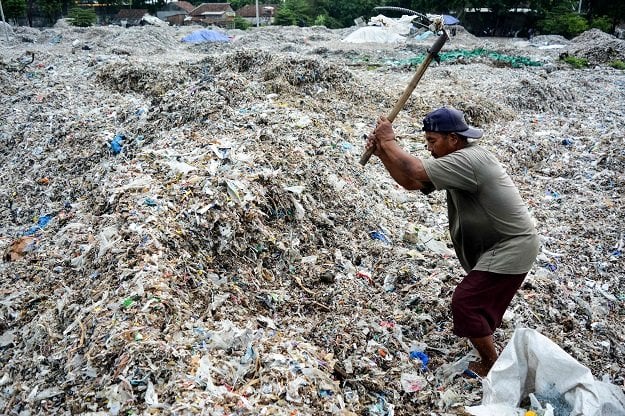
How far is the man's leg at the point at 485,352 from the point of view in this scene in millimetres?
2688

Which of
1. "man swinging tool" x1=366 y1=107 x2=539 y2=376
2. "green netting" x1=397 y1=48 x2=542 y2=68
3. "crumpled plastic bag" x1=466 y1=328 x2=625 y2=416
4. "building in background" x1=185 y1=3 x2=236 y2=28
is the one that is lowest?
"building in background" x1=185 y1=3 x2=236 y2=28

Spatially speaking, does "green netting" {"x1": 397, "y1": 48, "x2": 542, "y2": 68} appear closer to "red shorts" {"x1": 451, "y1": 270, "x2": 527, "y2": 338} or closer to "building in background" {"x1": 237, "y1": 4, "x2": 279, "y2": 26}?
"red shorts" {"x1": 451, "y1": 270, "x2": 527, "y2": 338}

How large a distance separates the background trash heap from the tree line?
29.0 m

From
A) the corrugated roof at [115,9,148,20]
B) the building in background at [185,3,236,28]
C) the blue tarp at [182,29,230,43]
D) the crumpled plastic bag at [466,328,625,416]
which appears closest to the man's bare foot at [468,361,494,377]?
the crumpled plastic bag at [466,328,625,416]

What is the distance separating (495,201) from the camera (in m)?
2.58

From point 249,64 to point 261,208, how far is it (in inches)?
260

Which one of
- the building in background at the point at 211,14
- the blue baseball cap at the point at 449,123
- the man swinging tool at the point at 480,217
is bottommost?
the building in background at the point at 211,14

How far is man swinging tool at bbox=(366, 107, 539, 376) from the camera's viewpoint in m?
2.53

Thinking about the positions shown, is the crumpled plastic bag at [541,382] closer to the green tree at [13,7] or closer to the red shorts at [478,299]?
→ the red shorts at [478,299]

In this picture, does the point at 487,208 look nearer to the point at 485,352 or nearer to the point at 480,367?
the point at 485,352

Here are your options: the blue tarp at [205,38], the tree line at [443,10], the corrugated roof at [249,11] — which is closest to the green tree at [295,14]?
the tree line at [443,10]

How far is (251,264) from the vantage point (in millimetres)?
3475

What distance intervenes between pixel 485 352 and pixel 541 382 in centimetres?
45

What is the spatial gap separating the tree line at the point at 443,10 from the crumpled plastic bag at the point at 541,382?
33.7 meters
